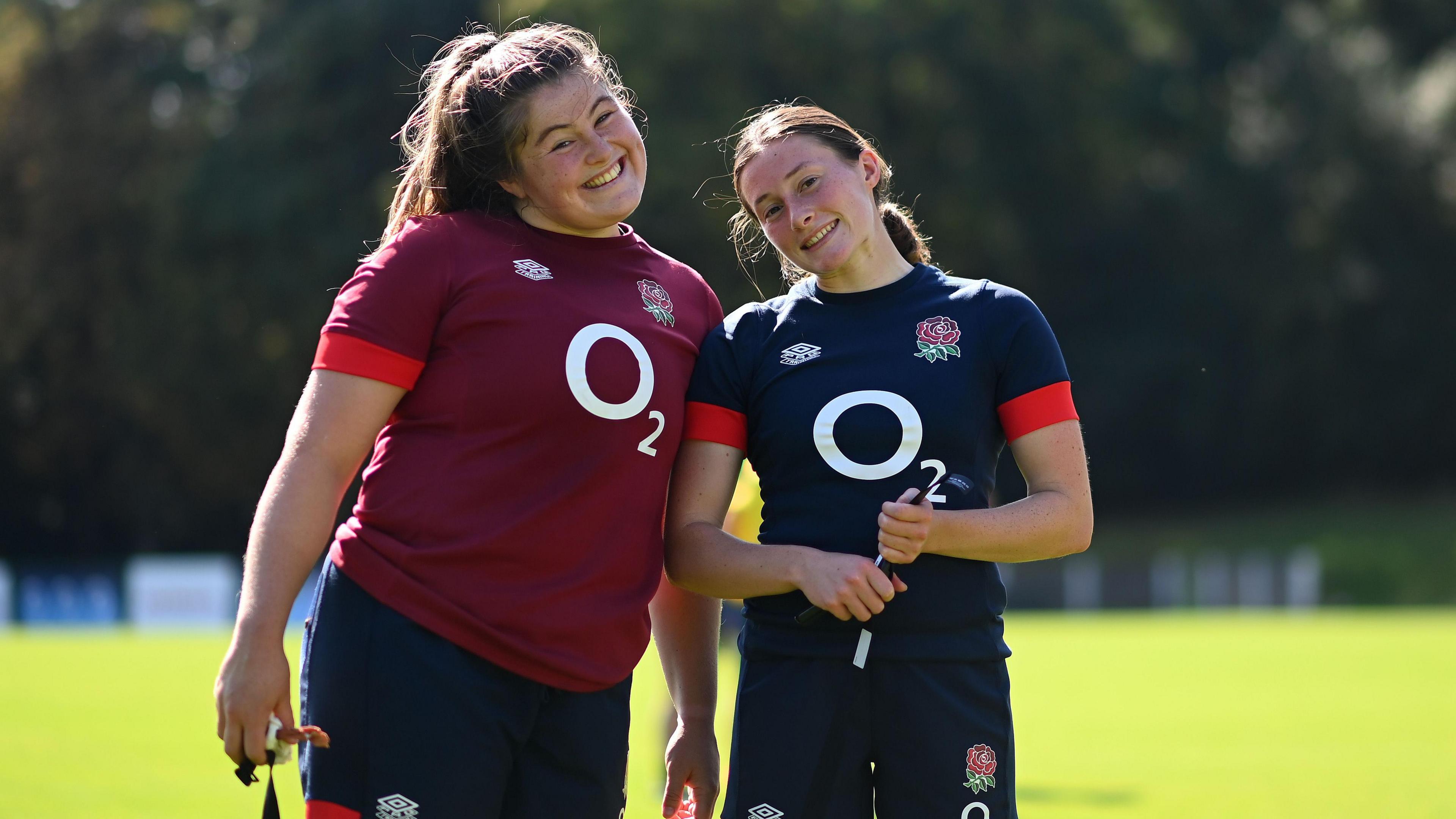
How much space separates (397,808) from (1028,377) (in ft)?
4.92

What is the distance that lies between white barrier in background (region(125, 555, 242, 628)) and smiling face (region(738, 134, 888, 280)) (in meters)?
22.2

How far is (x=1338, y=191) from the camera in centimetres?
3659

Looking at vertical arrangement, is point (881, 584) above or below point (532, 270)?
below

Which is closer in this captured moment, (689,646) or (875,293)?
(875,293)

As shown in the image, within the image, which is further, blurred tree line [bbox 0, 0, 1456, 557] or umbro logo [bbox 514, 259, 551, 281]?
blurred tree line [bbox 0, 0, 1456, 557]

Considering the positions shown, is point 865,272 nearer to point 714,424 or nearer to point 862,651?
point 714,424

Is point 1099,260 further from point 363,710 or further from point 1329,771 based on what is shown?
point 363,710

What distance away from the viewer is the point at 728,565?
3139 millimetres

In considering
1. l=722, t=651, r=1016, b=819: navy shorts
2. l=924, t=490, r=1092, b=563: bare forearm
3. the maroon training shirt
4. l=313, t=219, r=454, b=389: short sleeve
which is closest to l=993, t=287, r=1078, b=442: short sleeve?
l=924, t=490, r=1092, b=563: bare forearm

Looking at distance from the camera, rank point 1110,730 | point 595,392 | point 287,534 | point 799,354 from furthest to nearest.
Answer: point 1110,730 → point 799,354 → point 595,392 → point 287,534

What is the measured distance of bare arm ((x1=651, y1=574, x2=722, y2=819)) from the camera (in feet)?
11.0

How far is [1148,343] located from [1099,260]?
8.41 feet

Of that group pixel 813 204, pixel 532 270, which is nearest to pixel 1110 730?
pixel 813 204

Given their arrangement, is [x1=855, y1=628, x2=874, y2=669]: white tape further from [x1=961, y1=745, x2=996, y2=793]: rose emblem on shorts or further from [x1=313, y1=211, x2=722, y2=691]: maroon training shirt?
[x1=313, y1=211, x2=722, y2=691]: maroon training shirt
